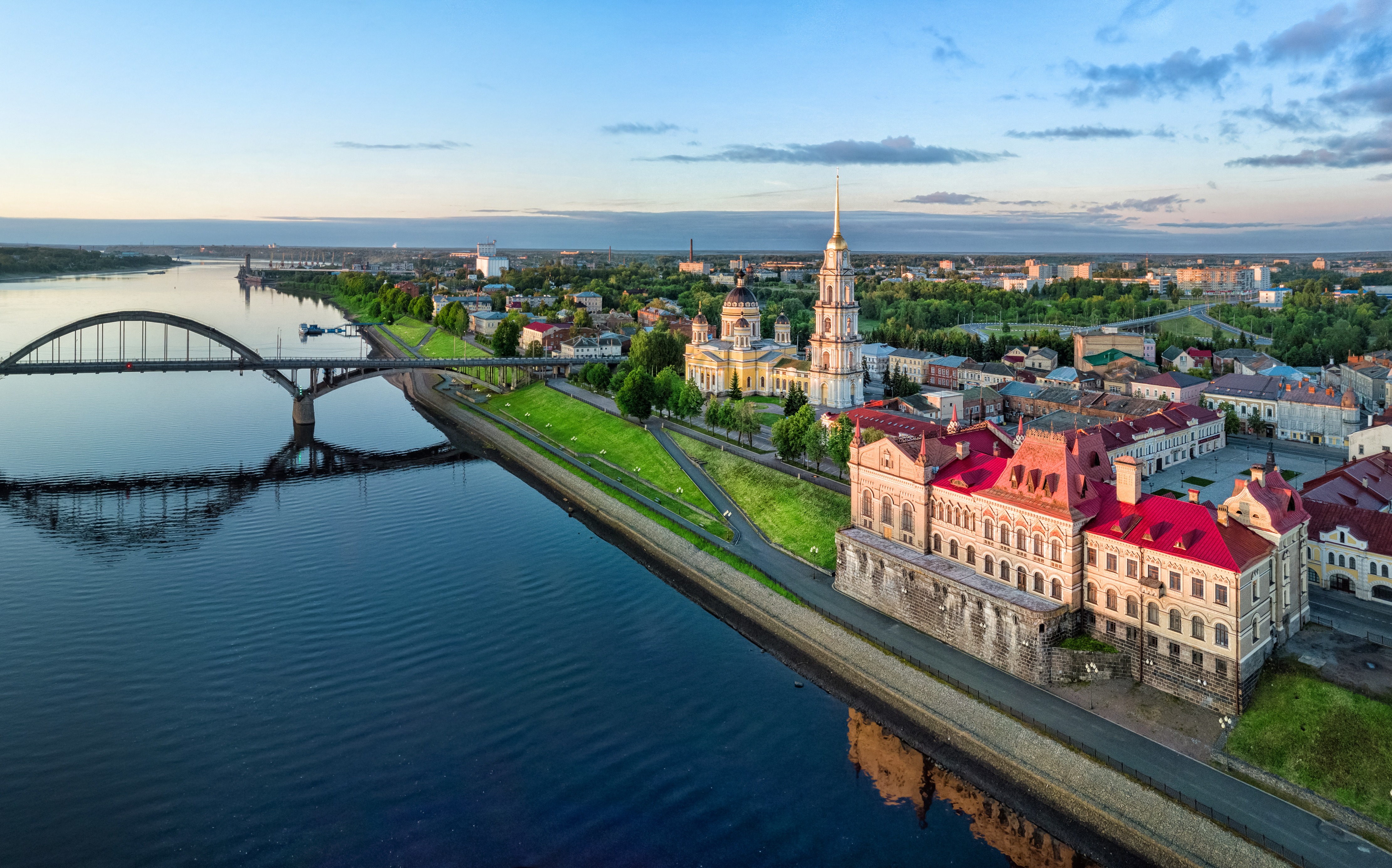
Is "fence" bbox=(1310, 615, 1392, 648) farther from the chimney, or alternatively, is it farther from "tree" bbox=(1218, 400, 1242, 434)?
"tree" bbox=(1218, 400, 1242, 434)

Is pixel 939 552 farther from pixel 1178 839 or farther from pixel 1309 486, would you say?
pixel 1309 486

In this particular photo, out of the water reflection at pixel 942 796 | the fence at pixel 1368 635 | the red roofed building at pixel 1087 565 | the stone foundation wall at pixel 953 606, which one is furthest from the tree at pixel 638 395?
the fence at pixel 1368 635

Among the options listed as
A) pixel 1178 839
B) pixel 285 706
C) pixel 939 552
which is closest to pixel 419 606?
pixel 285 706

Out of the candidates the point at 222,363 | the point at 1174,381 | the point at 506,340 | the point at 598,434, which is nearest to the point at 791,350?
the point at 598,434

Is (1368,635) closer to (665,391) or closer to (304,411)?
(665,391)

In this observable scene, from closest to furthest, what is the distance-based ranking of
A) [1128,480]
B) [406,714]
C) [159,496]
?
[406,714] < [1128,480] < [159,496]

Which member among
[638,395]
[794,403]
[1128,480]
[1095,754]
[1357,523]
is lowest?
[1095,754]
